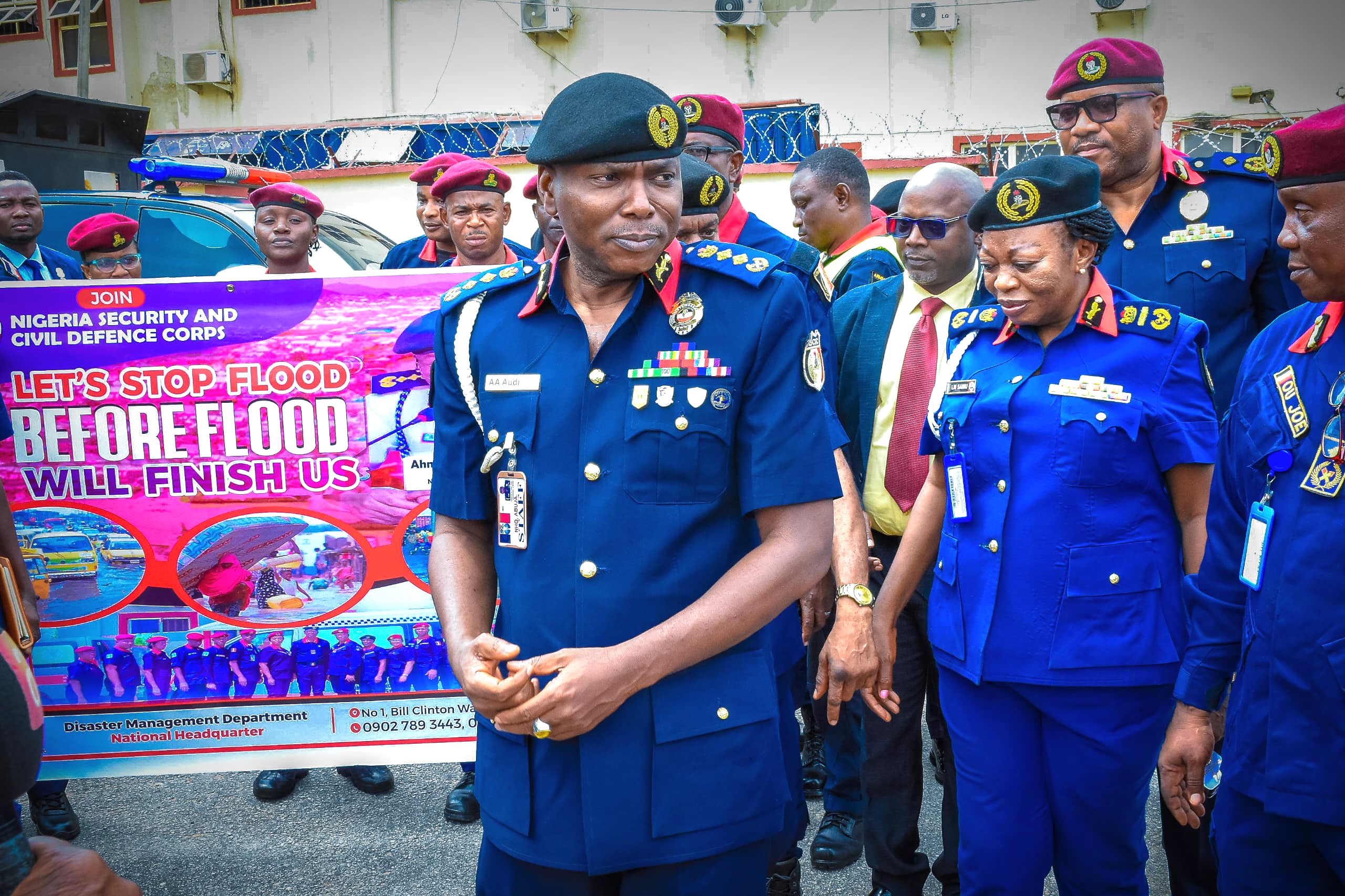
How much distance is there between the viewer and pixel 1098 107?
11.5 feet

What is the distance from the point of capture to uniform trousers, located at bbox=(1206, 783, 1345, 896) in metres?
1.88

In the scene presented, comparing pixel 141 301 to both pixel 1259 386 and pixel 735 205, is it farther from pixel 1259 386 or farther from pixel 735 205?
pixel 1259 386

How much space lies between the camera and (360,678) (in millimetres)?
3666

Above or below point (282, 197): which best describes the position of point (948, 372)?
below

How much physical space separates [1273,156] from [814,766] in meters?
3.06

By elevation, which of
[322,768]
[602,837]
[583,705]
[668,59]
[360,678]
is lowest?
[322,768]

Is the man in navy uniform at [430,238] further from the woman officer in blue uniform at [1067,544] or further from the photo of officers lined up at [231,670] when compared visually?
the woman officer in blue uniform at [1067,544]

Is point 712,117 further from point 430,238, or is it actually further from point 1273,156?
point 430,238

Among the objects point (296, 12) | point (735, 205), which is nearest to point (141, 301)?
point (735, 205)

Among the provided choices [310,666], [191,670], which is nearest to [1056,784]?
[310,666]

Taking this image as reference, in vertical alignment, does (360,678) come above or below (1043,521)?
below

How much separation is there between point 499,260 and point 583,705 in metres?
3.92

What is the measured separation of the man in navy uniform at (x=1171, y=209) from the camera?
11.0 ft

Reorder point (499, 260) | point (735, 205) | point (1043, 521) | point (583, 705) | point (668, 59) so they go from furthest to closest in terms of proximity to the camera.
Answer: point (668, 59)
point (499, 260)
point (735, 205)
point (1043, 521)
point (583, 705)
